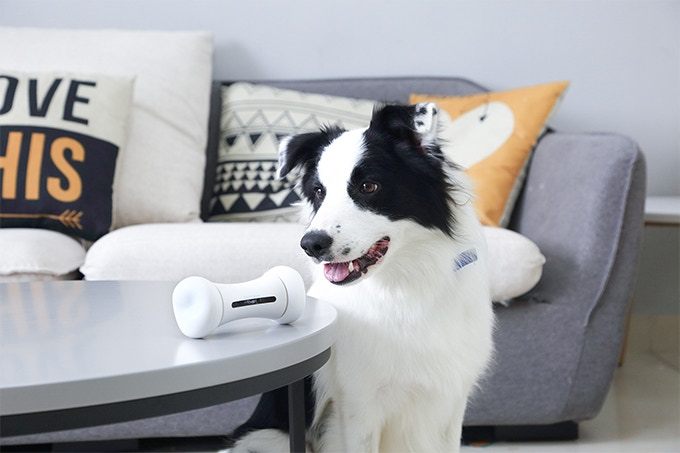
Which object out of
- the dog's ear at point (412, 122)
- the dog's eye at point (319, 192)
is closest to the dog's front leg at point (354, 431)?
the dog's eye at point (319, 192)

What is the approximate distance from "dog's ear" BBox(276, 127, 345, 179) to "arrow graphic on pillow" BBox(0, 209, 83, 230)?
3.07 ft

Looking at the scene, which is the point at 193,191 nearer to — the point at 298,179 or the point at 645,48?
the point at 298,179

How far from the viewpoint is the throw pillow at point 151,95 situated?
2551 millimetres

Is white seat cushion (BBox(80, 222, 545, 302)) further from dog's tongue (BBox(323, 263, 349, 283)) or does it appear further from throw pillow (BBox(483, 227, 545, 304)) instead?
dog's tongue (BBox(323, 263, 349, 283))

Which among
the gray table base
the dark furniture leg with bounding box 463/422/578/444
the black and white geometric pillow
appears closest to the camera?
the gray table base

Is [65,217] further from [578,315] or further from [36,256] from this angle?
[578,315]

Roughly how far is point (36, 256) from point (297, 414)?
1.15 meters

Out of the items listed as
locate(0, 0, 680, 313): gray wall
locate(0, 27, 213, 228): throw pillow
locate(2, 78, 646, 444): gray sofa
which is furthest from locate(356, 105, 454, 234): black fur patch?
locate(0, 0, 680, 313): gray wall

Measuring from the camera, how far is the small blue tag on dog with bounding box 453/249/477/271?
1.45m

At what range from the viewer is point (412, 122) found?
1.40 metres

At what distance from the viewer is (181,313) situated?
0.99m

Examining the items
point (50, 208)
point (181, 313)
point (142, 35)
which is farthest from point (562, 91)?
point (181, 313)

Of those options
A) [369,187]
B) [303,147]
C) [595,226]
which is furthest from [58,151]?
[595,226]

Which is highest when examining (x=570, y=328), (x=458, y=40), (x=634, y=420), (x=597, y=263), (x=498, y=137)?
(x=458, y=40)
